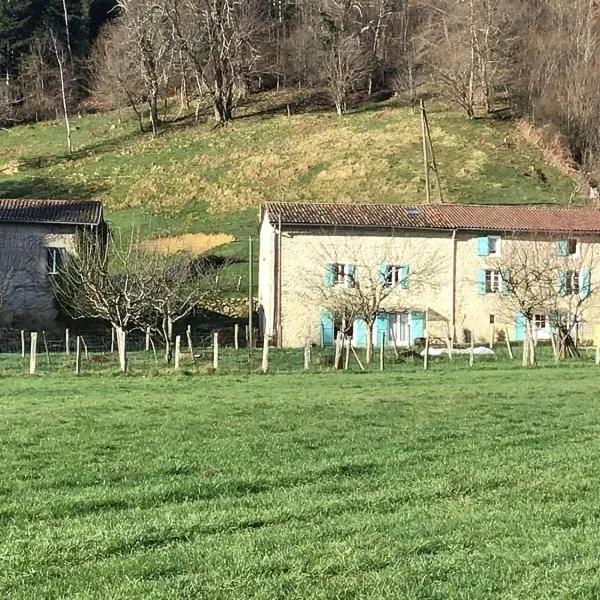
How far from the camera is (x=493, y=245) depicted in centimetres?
3316

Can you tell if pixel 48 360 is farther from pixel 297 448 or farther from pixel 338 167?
pixel 338 167

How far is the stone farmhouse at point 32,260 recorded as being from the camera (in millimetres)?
32469

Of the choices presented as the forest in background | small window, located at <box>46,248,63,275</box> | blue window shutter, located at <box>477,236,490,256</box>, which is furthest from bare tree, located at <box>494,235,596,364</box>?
small window, located at <box>46,248,63,275</box>

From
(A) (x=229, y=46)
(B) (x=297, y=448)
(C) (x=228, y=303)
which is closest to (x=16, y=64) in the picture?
(A) (x=229, y=46)

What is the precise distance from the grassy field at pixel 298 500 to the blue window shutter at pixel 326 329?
60.6 ft

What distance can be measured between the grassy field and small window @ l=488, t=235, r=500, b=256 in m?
20.4

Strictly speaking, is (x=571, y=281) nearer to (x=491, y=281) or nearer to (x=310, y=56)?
(x=491, y=281)

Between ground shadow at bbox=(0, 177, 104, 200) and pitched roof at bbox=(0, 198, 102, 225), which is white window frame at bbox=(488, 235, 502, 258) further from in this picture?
ground shadow at bbox=(0, 177, 104, 200)

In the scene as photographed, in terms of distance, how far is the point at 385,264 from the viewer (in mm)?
32375

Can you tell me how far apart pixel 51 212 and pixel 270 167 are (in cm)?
1969

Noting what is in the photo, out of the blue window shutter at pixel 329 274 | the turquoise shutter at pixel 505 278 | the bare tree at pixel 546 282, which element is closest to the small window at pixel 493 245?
the bare tree at pixel 546 282

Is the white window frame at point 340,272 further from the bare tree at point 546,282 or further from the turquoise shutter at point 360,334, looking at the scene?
the bare tree at point 546,282

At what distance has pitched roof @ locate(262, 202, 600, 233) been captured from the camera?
32.2 metres

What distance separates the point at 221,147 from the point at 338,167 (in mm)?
9658
